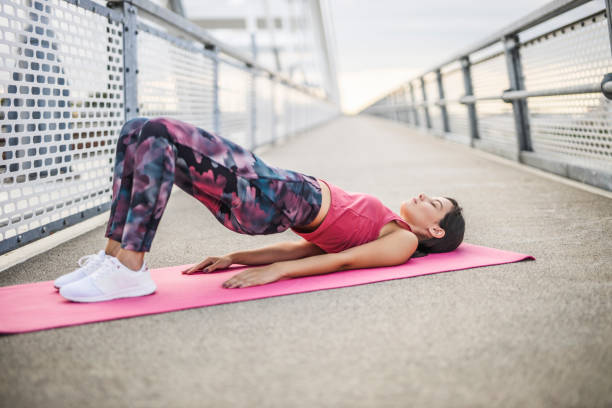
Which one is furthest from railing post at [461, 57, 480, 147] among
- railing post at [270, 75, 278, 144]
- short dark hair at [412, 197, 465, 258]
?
short dark hair at [412, 197, 465, 258]

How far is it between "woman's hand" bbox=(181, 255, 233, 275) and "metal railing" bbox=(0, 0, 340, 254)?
0.82m

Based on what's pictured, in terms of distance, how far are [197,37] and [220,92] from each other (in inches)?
34.8

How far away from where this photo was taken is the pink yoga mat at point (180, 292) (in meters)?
1.61

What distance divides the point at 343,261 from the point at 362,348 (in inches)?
27.3

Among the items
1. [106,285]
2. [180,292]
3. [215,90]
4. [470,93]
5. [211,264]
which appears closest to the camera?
[106,285]

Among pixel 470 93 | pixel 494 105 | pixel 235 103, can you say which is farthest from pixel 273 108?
pixel 494 105

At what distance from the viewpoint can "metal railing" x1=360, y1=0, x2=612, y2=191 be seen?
11.3ft

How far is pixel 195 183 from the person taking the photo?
6.32ft

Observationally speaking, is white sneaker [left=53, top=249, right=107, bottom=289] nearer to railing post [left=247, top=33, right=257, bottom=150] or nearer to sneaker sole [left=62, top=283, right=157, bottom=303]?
sneaker sole [left=62, top=283, right=157, bottom=303]

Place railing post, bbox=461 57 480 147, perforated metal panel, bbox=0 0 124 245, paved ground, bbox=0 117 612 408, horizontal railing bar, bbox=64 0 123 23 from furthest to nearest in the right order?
railing post, bbox=461 57 480 147 < horizontal railing bar, bbox=64 0 123 23 < perforated metal panel, bbox=0 0 124 245 < paved ground, bbox=0 117 612 408

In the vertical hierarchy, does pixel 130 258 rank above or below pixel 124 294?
above

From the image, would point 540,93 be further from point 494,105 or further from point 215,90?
point 215,90

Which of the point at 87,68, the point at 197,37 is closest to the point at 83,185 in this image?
the point at 87,68

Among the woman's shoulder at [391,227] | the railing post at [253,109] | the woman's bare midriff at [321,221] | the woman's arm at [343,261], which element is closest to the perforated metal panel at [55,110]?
the woman's arm at [343,261]
